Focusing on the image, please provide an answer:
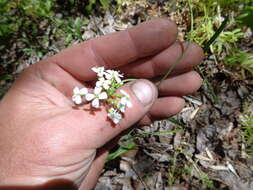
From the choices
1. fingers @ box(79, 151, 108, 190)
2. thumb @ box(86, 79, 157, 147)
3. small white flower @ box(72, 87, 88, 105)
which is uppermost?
small white flower @ box(72, 87, 88, 105)

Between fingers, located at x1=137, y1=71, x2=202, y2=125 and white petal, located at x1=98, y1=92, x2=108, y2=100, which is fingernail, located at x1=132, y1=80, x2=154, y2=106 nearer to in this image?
white petal, located at x1=98, y1=92, x2=108, y2=100

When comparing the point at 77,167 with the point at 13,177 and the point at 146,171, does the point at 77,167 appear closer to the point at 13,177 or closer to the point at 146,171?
the point at 13,177

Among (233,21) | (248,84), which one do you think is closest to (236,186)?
(248,84)

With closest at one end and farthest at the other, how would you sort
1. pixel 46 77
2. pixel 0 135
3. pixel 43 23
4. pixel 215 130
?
pixel 0 135, pixel 46 77, pixel 215 130, pixel 43 23

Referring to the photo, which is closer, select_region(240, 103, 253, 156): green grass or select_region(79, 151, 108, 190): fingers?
select_region(79, 151, 108, 190): fingers

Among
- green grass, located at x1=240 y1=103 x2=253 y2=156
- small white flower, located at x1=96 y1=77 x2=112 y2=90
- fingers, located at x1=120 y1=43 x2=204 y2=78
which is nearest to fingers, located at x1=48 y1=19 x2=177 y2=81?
fingers, located at x1=120 y1=43 x2=204 y2=78

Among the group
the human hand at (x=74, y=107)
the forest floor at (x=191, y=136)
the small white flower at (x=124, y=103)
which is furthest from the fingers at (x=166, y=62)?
the small white flower at (x=124, y=103)

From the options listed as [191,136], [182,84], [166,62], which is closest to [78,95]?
[166,62]

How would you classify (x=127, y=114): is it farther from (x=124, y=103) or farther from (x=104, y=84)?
(x=104, y=84)
